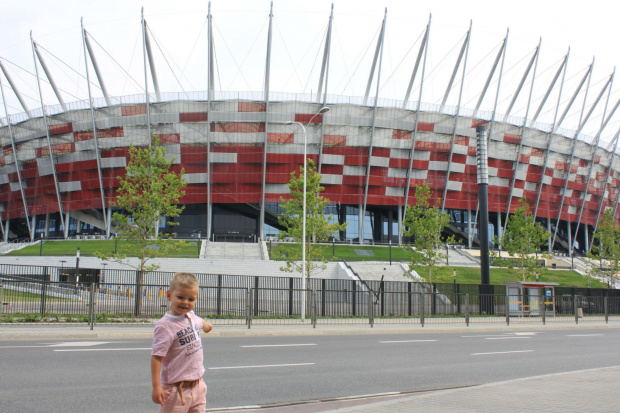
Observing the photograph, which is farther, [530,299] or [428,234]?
[428,234]

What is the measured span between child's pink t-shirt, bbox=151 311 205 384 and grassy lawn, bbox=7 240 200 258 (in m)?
46.7

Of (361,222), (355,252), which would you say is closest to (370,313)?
(355,252)

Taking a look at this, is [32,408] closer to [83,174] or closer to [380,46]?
[380,46]

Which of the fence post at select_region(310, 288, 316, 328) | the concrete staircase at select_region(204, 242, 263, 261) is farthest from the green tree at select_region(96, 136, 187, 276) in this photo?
the concrete staircase at select_region(204, 242, 263, 261)

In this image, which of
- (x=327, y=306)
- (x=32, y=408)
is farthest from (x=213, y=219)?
(x=32, y=408)

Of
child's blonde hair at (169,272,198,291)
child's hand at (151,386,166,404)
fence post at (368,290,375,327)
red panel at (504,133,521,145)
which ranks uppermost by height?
red panel at (504,133,521,145)

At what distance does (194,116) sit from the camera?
6462 cm

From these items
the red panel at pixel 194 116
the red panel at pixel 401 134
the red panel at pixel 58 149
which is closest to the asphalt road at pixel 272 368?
the red panel at pixel 194 116

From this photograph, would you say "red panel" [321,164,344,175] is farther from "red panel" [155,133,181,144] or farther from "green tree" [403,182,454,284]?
"green tree" [403,182,454,284]

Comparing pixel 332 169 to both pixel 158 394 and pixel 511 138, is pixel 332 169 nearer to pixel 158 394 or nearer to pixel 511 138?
pixel 511 138

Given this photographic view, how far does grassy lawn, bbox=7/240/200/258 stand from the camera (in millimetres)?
52219

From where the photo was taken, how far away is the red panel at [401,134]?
6845 cm

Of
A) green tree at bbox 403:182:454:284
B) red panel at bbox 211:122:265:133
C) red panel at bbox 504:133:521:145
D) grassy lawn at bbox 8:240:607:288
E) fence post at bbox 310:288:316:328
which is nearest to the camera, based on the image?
fence post at bbox 310:288:316:328

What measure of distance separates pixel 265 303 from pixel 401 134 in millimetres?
50400
